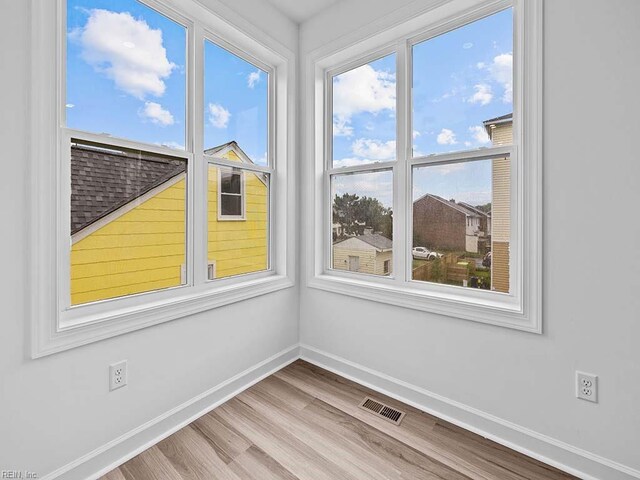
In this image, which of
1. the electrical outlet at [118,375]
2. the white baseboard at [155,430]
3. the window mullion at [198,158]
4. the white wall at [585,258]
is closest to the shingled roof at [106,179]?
the window mullion at [198,158]

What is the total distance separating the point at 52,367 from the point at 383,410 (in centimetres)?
183

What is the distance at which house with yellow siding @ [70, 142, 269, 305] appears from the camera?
1534 millimetres

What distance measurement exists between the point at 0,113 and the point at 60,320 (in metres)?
0.91

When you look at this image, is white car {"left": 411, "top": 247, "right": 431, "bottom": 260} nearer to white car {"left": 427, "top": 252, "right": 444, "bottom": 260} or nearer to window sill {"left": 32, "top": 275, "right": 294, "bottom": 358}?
white car {"left": 427, "top": 252, "right": 444, "bottom": 260}

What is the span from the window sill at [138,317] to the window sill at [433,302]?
59 centimetres

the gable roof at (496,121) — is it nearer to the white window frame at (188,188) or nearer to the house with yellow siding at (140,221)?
the white window frame at (188,188)

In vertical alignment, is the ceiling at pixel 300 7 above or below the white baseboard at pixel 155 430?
above

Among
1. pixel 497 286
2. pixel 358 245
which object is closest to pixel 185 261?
pixel 358 245

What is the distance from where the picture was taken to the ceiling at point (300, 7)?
7.66 ft

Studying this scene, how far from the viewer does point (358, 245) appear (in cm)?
249

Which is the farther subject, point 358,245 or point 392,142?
point 358,245

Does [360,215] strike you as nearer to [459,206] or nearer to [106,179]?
[459,206]

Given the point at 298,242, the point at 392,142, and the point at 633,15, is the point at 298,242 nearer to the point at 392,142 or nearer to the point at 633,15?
the point at 392,142

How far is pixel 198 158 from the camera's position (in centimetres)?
198
